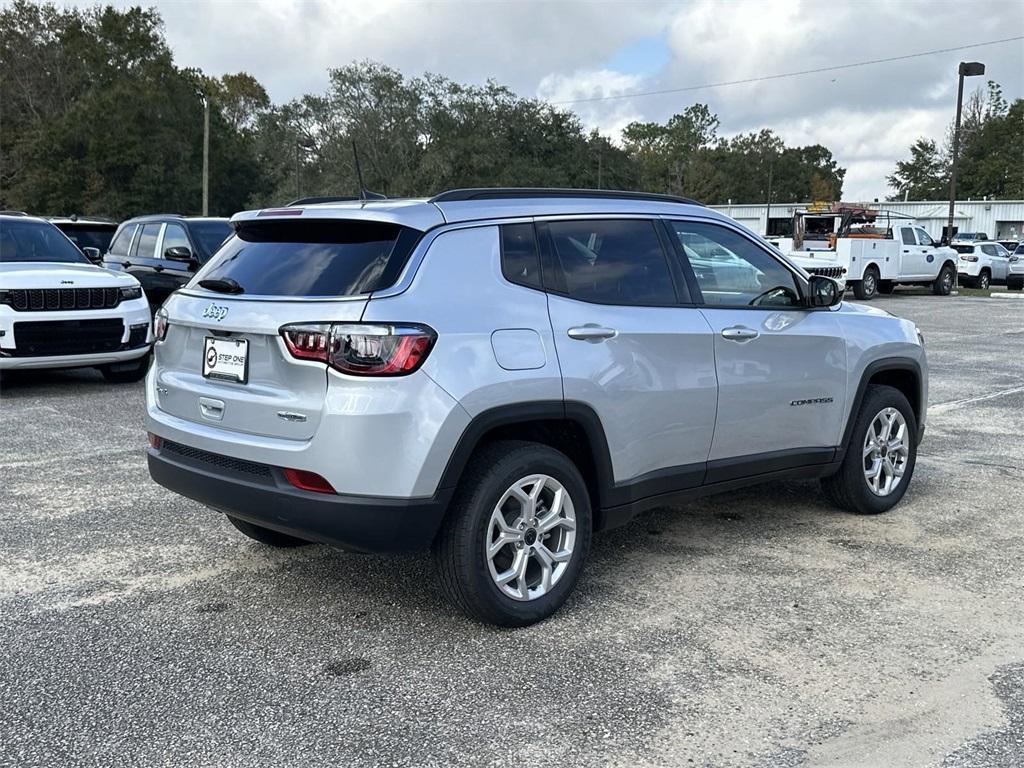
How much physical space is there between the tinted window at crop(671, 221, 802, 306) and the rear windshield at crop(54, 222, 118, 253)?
12.3 meters

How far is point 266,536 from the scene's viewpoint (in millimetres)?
4895

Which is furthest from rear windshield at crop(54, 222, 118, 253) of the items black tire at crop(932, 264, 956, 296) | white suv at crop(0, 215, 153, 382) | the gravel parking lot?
Result: black tire at crop(932, 264, 956, 296)

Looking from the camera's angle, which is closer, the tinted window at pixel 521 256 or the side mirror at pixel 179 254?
the tinted window at pixel 521 256

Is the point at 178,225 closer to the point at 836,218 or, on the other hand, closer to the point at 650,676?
the point at 650,676

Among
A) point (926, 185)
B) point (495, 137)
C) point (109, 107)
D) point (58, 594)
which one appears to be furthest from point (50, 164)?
point (926, 185)

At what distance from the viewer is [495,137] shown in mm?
57500

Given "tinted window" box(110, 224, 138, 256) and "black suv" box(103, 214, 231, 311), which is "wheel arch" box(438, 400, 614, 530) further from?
"tinted window" box(110, 224, 138, 256)

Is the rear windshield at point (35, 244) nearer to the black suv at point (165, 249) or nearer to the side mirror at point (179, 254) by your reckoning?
the side mirror at point (179, 254)

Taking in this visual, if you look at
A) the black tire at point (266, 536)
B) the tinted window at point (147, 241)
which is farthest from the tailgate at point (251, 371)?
the tinted window at point (147, 241)

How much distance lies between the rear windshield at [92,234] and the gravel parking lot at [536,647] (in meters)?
10.1

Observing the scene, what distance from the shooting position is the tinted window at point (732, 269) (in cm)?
475

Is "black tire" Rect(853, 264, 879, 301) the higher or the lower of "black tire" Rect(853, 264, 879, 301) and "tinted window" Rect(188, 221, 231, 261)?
the lower

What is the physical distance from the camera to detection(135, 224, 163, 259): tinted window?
502 inches

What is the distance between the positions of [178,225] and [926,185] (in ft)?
289
